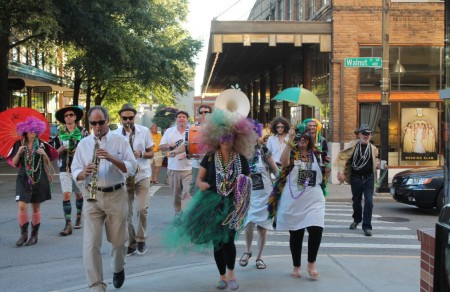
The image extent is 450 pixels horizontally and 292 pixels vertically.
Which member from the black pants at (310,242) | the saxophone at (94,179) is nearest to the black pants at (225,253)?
the black pants at (310,242)

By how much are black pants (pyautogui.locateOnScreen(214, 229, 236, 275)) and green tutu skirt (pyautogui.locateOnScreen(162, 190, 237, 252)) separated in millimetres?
16

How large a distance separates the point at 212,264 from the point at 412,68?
517 inches

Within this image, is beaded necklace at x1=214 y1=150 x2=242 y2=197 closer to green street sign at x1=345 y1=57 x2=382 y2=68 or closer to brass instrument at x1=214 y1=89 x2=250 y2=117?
brass instrument at x1=214 y1=89 x2=250 y2=117

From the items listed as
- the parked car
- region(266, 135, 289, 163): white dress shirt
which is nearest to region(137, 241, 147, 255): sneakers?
region(266, 135, 289, 163): white dress shirt

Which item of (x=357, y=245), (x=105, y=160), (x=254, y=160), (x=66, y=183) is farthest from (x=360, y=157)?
(x=105, y=160)

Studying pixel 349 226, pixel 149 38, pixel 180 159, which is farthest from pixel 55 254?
pixel 149 38

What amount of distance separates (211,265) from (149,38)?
86.6 ft

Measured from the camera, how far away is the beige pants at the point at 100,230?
5.16m

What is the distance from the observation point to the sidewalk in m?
5.64

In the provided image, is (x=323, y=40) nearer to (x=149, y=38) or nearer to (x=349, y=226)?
(x=349, y=226)

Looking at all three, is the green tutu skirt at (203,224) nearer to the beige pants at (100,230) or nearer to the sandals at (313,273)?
the beige pants at (100,230)

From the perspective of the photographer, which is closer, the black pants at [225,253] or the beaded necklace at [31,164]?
the black pants at [225,253]

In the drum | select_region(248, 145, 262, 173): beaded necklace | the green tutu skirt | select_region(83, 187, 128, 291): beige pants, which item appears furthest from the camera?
the drum

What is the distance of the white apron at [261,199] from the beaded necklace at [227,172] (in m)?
1.03
